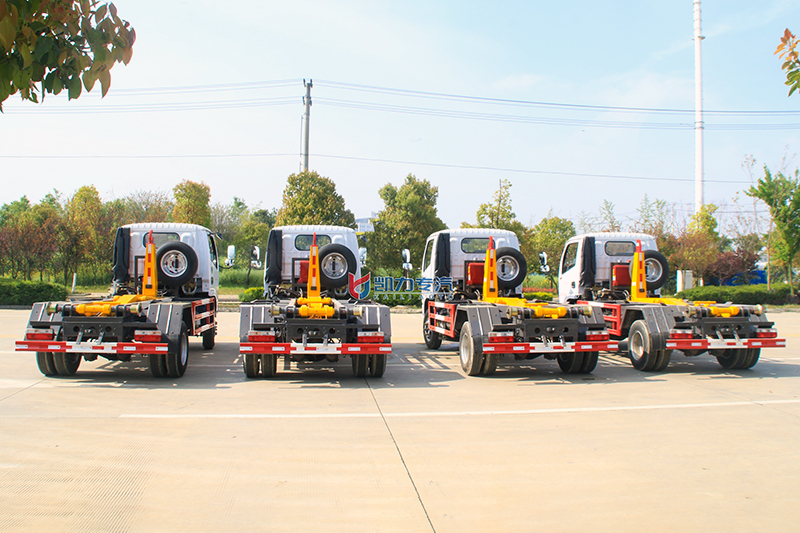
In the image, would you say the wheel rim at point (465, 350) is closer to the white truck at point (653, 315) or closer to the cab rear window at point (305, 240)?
the white truck at point (653, 315)

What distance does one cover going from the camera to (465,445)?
573 centimetres

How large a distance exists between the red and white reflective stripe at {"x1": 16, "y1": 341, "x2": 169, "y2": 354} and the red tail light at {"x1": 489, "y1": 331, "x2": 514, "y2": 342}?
503 centimetres

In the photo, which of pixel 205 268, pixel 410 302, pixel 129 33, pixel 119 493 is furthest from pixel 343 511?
pixel 410 302

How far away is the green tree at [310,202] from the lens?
26.7 meters

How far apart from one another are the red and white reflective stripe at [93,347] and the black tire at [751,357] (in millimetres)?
10004

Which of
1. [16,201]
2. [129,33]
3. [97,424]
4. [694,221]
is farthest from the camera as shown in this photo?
[16,201]

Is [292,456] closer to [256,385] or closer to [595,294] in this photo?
[256,385]

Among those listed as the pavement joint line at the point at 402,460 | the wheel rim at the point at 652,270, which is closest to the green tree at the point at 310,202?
the wheel rim at the point at 652,270

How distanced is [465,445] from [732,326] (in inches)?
260

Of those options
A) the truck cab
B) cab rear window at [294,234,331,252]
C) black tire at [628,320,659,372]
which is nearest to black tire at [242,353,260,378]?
cab rear window at [294,234,331,252]

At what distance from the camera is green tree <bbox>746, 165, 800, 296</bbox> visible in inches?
1190

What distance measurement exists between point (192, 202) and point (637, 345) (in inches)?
1350

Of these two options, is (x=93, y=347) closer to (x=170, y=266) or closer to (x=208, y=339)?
(x=170, y=266)

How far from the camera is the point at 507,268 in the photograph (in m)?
11.8
